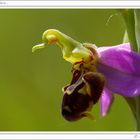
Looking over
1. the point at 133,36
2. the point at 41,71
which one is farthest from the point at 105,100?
the point at 41,71

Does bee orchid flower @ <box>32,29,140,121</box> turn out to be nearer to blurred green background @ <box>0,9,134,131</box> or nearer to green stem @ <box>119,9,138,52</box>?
green stem @ <box>119,9,138,52</box>

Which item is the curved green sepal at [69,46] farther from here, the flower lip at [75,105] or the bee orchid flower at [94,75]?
the flower lip at [75,105]

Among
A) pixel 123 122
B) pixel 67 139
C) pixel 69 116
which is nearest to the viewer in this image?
pixel 69 116

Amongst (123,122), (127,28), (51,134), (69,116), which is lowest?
(123,122)

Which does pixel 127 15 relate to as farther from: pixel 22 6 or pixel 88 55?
pixel 22 6

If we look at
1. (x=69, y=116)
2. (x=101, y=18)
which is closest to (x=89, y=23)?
(x=101, y=18)
